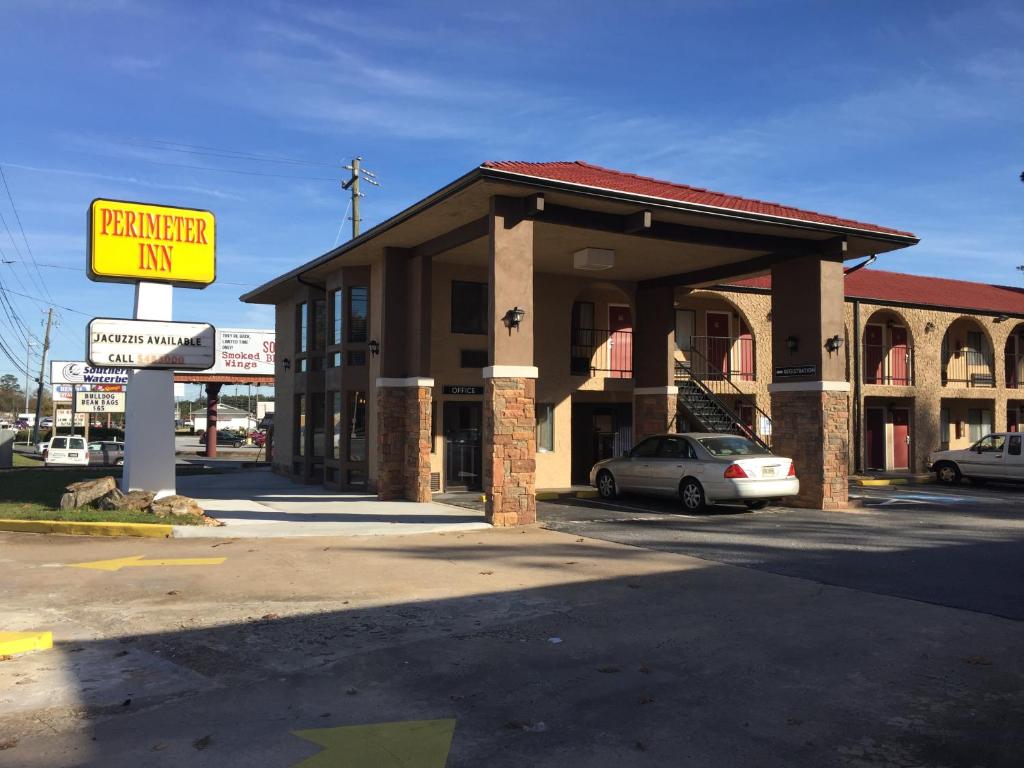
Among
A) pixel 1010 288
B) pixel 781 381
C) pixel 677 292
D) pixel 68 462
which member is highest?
pixel 1010 288

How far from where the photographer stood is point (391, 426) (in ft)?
55.6

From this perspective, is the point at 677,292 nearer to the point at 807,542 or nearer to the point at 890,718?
the point at 807,542

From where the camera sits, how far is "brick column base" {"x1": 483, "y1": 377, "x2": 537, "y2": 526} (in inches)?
507

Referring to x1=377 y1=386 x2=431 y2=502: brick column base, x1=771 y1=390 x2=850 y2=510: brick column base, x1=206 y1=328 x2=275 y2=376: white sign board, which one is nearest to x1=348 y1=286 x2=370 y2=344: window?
x1=377 y1=386 x2=431 y2=502: brick column base

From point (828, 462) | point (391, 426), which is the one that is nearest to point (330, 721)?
point (391, 426)

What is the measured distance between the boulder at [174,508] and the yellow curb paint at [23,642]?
7.01 metres

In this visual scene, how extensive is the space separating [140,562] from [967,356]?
95.3ft

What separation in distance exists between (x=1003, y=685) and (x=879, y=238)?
12362 mm

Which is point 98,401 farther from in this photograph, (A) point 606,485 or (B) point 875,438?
(B) point 875,438

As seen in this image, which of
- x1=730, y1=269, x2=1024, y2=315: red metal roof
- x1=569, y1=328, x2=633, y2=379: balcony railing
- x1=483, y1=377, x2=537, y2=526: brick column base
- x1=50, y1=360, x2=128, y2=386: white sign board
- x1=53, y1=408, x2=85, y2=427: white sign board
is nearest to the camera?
x1=483, y1=377, x2=537, y2=526: brick column base

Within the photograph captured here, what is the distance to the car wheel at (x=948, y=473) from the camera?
906 inches

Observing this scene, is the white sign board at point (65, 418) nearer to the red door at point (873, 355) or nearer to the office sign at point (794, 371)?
the red door at point (873, 355)

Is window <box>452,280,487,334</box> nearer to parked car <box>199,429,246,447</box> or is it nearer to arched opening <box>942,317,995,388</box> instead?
arched opening <box>942,317,995,388</box>

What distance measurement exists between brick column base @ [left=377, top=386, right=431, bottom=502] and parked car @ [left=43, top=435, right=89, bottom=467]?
77.0 ft
